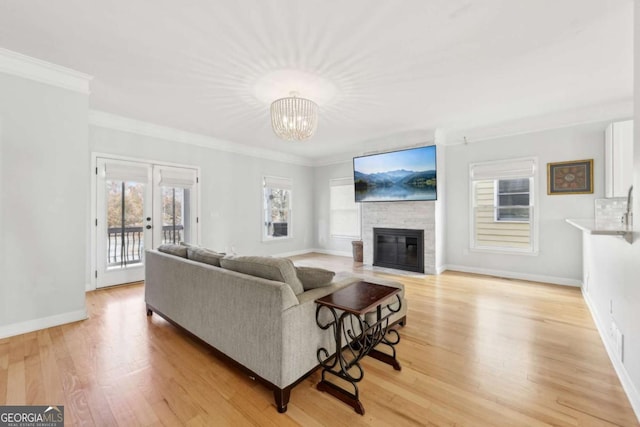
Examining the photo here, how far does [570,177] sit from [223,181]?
19.5 ft

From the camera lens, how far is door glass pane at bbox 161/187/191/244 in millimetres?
4735

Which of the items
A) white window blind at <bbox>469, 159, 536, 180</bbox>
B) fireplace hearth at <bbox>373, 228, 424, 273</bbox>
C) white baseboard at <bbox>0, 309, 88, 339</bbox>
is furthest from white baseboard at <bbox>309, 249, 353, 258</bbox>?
white baseboard at <bbox>0, 309, 88, 339</bbox>

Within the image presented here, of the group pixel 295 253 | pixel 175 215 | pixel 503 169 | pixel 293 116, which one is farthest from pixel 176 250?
pixel 503 169

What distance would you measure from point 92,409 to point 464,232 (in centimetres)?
545

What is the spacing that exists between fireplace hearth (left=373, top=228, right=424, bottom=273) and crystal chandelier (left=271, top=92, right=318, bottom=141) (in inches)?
122

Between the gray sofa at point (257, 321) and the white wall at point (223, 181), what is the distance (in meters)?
2.96

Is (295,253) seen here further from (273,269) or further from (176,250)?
(273,269)

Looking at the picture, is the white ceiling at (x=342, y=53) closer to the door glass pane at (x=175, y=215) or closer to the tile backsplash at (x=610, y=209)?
the tile backsplash at (x=610, y=209)

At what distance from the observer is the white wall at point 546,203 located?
13.1 feet

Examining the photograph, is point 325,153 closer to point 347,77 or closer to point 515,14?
point 347,77

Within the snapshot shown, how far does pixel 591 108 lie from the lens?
3861mm

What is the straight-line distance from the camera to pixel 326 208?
7.27 metres

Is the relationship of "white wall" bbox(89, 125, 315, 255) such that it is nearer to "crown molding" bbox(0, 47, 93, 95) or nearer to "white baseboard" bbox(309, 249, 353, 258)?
"white baseboard" bbox(309, 249, 353, 258)

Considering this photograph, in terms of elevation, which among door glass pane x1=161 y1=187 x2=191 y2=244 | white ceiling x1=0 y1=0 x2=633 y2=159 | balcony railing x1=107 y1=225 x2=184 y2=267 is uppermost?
white ceiling x1=0 y1=0 x2=633 y2=159
